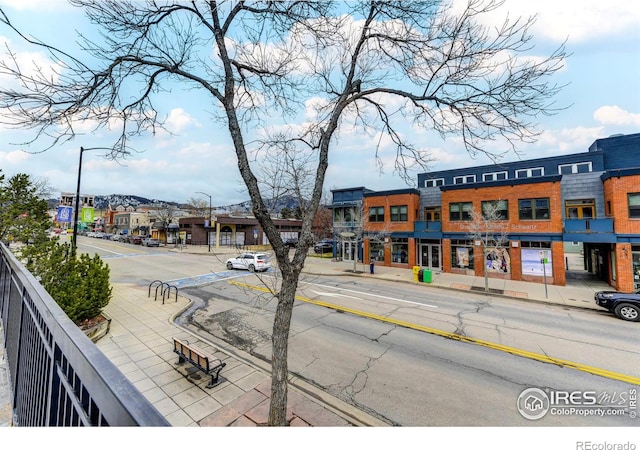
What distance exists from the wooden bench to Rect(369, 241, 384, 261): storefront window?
20.5 metres

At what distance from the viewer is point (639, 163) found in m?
20.9

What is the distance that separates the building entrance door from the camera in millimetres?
21875

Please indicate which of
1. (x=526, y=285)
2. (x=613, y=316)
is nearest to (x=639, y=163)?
(x=526, y=285)

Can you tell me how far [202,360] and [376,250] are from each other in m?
21.1

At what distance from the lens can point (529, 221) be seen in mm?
17766

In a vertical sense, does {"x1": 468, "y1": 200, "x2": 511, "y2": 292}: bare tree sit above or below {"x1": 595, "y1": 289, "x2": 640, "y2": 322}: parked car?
above

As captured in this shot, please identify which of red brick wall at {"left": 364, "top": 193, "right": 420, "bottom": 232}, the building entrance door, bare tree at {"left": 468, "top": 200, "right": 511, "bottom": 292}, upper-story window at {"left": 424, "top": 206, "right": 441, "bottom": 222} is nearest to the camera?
bare tree at {"left": 468, "top": 200, "right": 511, "bottom": 292}

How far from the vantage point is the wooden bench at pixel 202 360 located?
223 inches

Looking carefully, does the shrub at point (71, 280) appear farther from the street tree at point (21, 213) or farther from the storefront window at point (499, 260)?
the storefront window at point (499, 260)

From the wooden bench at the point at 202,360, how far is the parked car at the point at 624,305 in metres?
14.7

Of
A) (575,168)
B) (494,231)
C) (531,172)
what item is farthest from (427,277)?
(531,172)

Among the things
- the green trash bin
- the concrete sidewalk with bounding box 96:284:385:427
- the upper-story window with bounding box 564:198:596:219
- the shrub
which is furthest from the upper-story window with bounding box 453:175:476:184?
the shrub

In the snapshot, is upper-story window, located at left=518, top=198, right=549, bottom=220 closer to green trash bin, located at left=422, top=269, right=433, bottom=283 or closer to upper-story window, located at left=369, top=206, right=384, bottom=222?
green trash bin, located at left=422, top=269, right=433, bottom=283

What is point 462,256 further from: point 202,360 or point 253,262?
point 202,360
